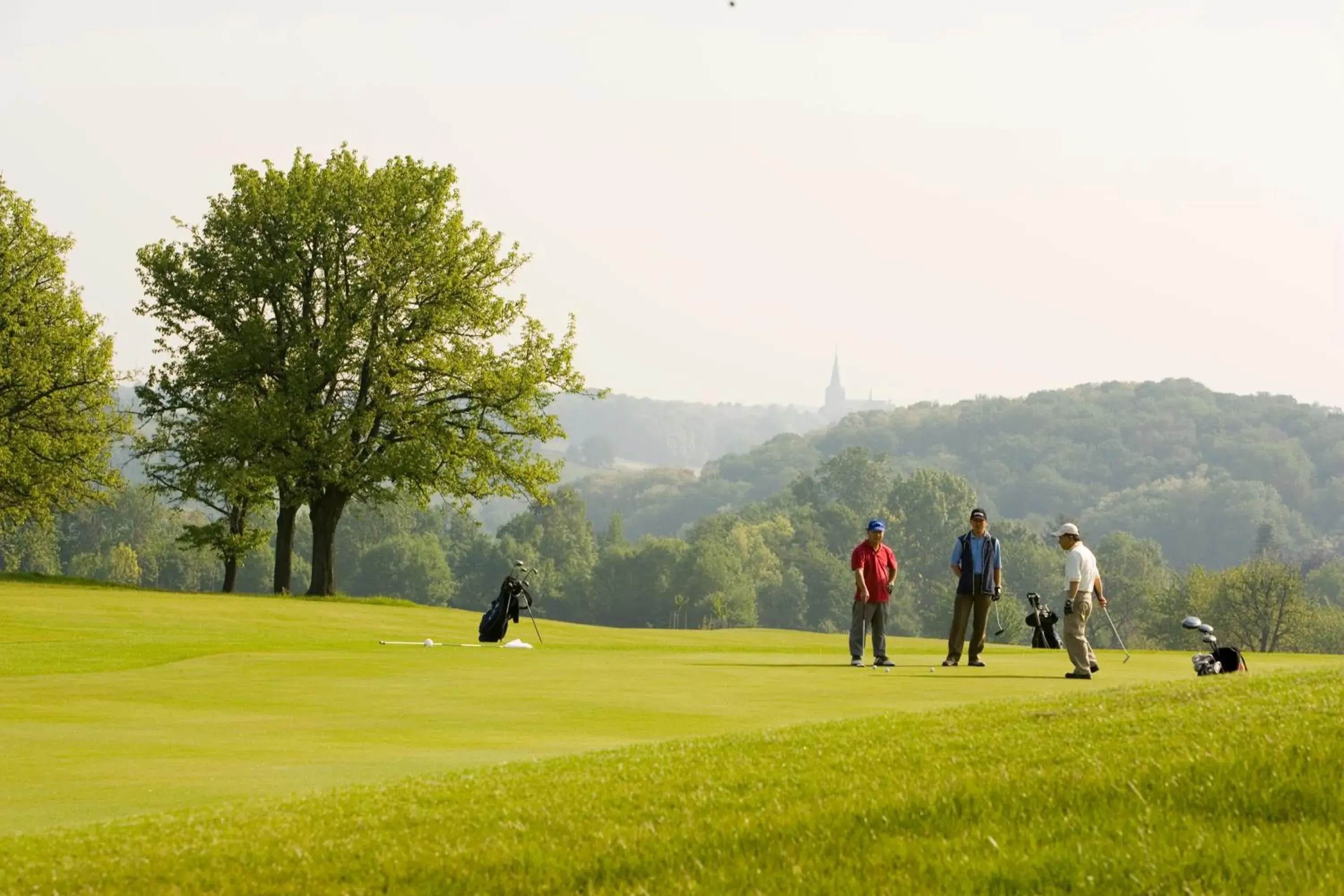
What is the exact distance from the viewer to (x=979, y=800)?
9961mm

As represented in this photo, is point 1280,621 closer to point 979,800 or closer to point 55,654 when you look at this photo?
point 55,654

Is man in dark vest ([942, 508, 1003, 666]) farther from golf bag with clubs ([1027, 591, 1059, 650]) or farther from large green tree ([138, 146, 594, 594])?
large green tree ([138, 146, 594, 594])

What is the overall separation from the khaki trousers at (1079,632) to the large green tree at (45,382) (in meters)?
45.2

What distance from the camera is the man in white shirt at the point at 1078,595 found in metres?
23.8

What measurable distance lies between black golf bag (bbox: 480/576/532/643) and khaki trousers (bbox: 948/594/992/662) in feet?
31.4

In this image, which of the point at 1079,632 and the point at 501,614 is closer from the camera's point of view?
the point at 1079,632

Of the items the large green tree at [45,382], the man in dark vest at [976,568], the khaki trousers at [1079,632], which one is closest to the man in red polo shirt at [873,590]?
the man in dark vest at [976,568]

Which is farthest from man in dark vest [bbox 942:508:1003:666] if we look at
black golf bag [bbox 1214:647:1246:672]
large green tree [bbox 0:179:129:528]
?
large green tree [bbox 0:179:129:528]

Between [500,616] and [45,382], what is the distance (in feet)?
103

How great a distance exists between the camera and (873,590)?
27047 mm

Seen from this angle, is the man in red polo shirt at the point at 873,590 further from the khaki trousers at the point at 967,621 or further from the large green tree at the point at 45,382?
the large green tree at the point at 45,382

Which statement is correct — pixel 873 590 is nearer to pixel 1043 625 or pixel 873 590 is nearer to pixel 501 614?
pixel 501 614

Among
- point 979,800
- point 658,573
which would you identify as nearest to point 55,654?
point 979,800

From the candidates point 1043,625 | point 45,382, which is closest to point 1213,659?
point 1043,625
